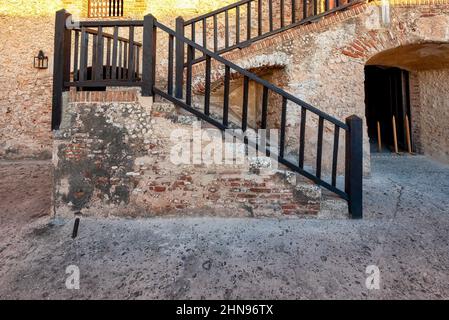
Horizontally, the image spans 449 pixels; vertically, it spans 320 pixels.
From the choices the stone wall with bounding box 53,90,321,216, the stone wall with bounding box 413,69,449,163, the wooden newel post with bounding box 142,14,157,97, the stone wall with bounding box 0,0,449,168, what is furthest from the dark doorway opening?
the wooden newel post with bounding box 142,14,157,97

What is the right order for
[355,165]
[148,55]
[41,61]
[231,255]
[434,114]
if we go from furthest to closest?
[41,61] → [434,114] → [148,55] → [355,165] → [231,255]

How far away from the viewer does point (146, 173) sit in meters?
2.51

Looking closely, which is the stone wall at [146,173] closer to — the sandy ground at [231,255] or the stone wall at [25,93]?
the sandy ground at [231,255]

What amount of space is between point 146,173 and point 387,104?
8.09 metres

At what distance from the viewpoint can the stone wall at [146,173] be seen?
2.48 metres

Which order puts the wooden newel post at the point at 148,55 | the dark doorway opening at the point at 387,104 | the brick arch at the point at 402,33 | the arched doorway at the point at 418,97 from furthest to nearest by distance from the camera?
the dark doorway opening at the point at 387,104 < the arched doorway at the point at 418,97 < the brick arch at the point at 402,33 < the wooden newel post at the point at 148,55

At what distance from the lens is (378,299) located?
1.54 m

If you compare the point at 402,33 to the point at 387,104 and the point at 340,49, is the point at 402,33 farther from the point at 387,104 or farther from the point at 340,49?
the point at 387,104

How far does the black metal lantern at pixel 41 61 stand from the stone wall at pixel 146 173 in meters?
4.84

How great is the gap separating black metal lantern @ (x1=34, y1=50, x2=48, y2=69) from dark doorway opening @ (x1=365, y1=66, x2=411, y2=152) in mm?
9229

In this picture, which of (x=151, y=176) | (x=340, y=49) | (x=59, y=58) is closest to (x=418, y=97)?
(x=340, y=49)

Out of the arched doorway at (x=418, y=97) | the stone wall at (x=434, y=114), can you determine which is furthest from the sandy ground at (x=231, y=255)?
the stone wall at (x=434, y=114)

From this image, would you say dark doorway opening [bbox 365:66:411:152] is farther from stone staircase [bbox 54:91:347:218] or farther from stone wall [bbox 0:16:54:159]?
stone wall [bbox 0:16:54:159]
